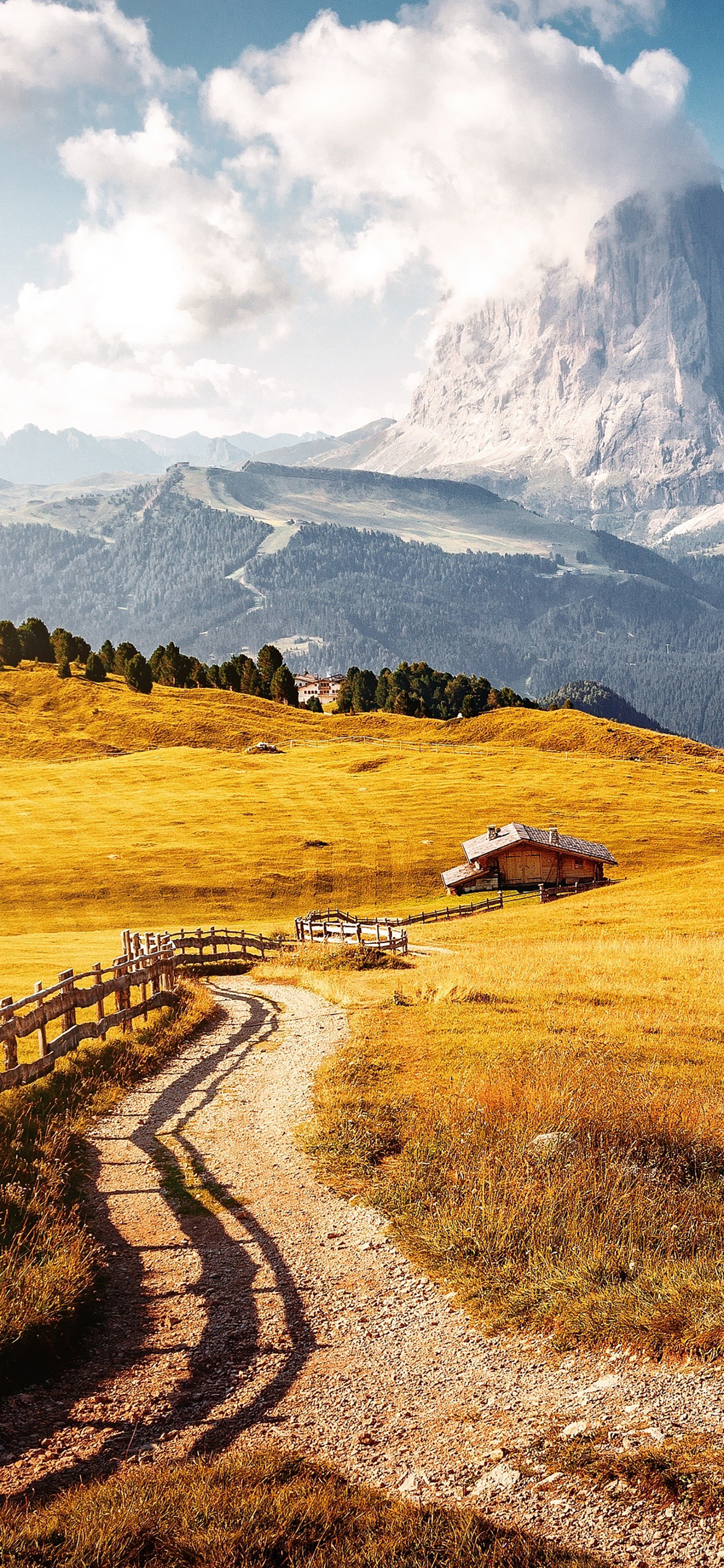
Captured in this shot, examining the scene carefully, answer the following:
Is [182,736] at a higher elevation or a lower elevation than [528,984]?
higher

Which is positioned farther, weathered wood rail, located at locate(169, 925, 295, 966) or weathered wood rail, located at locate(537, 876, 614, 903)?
weathered wood rail, located at locate(537, 876, 614, 903)

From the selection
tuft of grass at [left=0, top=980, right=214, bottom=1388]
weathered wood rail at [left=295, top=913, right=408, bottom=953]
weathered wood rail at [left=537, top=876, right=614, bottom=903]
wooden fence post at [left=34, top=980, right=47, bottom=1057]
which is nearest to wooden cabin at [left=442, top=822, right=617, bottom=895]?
weathered wood rail at [left=537, top=876, right=614, bottom=903]

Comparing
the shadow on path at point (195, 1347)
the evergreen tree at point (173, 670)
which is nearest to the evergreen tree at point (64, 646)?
the evergreen tree at point (173, 670)

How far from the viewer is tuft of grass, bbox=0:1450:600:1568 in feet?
21.1

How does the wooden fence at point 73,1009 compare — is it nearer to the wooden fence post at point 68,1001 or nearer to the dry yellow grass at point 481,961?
the wooden fence post at point 68,1001

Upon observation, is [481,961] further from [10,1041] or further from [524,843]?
[524,843]

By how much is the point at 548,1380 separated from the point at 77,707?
505 feet

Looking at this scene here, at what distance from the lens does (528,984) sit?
3019 centimetres

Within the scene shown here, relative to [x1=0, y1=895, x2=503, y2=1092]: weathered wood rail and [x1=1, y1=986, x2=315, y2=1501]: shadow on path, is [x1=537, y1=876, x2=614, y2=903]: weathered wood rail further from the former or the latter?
[x1=1, y1=986, x2=315, y2=1501]: shadow on path

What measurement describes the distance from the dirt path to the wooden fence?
4.20 metres

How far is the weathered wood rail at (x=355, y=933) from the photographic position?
45656mm

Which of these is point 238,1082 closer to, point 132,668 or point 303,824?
point 303,824

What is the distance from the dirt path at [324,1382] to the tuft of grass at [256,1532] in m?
0.33

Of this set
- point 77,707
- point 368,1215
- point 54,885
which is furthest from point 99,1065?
point 77,707
